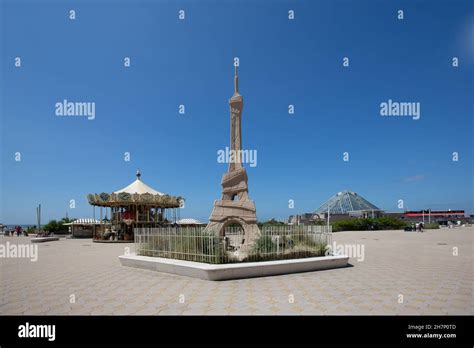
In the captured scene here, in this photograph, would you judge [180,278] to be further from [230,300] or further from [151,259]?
[230,300]

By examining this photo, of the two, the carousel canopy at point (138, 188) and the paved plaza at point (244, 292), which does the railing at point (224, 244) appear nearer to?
the paved plaza at point (244, 292)

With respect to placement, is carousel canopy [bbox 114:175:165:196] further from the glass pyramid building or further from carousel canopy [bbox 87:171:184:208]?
the glass pyramid building

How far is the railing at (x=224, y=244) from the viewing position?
35.4 feet

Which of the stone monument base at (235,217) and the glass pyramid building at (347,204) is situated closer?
the stone monument base at (235,217)

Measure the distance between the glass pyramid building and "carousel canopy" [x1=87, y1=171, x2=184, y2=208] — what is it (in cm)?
6628

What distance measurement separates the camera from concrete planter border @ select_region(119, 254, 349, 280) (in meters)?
9.31

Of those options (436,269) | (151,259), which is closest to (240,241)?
(151,259)

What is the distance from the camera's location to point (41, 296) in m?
7.65

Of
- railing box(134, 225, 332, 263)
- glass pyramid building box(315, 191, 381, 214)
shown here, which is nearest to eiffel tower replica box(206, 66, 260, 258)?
railing box(134, 225, 332, 263)

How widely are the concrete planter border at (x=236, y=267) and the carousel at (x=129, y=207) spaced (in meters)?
16.5

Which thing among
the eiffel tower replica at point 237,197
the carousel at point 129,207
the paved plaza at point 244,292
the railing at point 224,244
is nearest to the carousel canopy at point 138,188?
the carousel at point 129,207

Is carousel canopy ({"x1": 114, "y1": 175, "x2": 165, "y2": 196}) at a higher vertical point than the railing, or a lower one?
higher

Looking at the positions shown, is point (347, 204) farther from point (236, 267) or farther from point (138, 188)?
point (236, 267)

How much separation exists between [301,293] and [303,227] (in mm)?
5103
